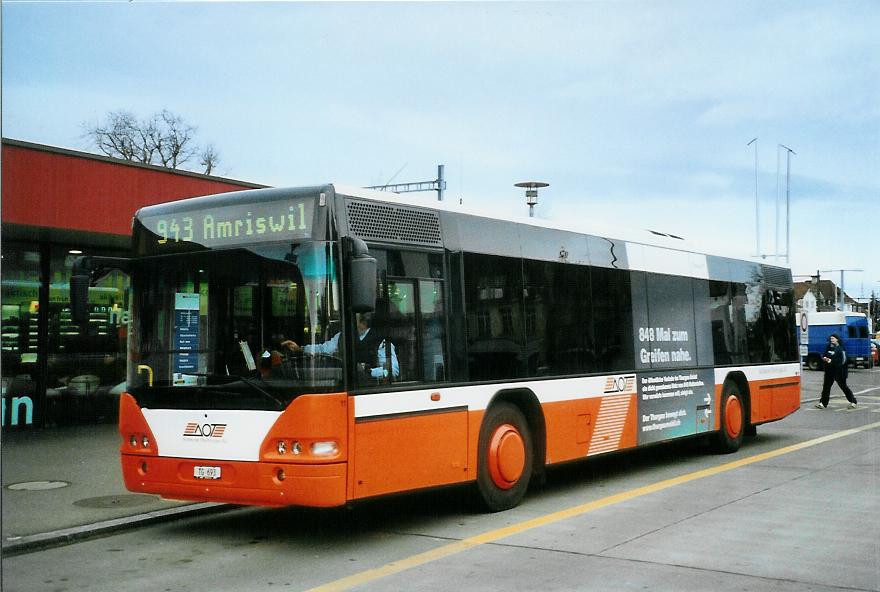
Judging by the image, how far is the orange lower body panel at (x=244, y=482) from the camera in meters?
7.29

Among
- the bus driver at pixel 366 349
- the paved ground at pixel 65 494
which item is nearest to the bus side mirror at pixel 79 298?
the bus driver at pixel 366 349

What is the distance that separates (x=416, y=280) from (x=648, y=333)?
488 centimetres

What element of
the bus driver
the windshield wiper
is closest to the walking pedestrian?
the bus driver

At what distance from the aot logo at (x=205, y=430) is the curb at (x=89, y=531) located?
1.40 meters

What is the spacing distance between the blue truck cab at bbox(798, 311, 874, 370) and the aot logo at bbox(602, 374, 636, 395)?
149ft

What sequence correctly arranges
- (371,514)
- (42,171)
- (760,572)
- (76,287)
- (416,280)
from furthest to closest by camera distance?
(42,171) → (371,514) → (416,280) → (76,287) → (760,572)

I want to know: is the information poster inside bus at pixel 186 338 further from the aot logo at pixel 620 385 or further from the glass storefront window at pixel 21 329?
the glass storefront window at pixel 21 329

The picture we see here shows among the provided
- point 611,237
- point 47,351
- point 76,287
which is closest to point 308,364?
point 76,287

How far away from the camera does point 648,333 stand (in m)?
12.3

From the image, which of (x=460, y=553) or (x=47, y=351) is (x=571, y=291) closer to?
(x=460, y=553)

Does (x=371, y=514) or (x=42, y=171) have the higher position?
(x=42, y=171)

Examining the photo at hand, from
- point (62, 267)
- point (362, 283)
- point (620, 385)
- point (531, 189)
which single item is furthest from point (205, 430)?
point (531, 189)

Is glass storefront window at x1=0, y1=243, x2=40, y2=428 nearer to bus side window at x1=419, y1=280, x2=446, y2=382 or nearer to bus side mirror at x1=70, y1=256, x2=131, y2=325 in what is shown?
bus side mirror at x1=70, y1=256, x2=131, y2=325

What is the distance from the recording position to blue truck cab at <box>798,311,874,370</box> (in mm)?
54000
